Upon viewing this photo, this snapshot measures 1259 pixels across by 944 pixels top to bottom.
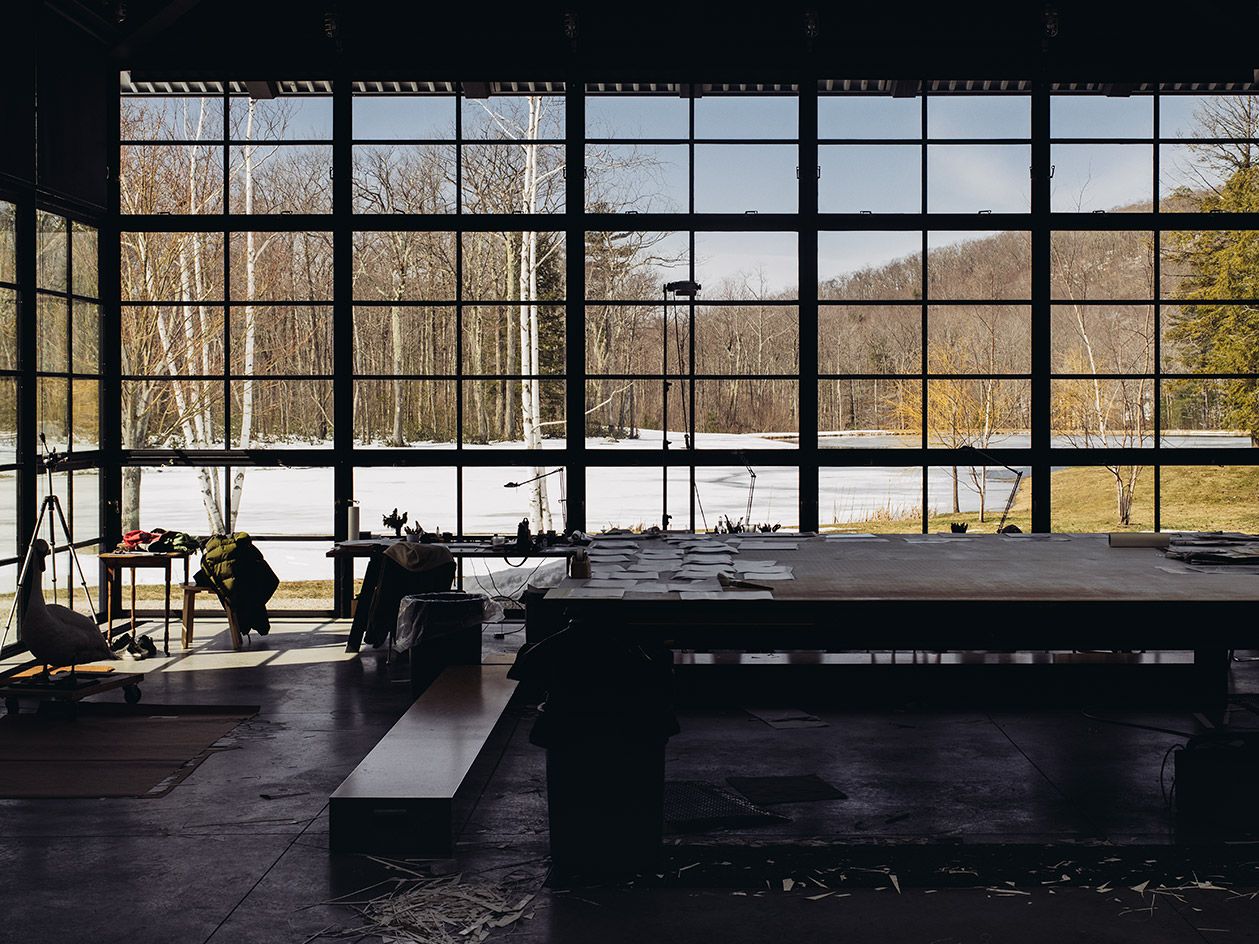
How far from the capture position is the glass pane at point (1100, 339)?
20.8 m

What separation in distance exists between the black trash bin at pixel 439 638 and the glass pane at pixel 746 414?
3.43 metres

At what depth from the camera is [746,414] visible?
37.4ft

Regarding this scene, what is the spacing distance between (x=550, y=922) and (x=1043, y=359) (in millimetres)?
7162

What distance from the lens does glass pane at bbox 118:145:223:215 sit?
551 inches

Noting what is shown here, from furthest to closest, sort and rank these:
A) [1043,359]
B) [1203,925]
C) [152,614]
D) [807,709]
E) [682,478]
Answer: [682,478] < [152,614] < [1043,359] < [807,709] < [1203,925]

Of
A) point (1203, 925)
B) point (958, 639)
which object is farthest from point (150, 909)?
point (1203, 925)

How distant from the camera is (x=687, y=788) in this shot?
18.2 ft

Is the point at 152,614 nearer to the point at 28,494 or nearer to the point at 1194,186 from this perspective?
the point at 28,494

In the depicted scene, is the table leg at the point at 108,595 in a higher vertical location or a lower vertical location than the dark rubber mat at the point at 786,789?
higher

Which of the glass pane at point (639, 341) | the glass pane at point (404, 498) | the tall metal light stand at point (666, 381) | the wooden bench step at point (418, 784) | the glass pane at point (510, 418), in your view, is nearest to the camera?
the wooden bench step at point (418, 784)

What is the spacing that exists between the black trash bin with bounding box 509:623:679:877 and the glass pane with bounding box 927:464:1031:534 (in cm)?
1585

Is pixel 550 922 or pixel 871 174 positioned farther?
pixel 871 174

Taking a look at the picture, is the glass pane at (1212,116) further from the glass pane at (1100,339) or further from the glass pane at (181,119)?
the glass pane at (181,119)

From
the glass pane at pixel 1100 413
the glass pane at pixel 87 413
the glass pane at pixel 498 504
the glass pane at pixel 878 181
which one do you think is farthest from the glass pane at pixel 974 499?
the glass pane at pixel 87 413
